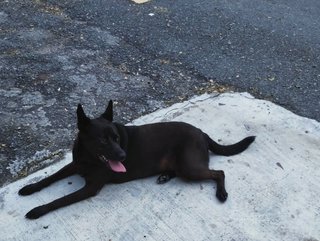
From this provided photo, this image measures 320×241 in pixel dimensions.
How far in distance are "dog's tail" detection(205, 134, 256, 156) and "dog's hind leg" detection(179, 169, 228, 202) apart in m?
0.28

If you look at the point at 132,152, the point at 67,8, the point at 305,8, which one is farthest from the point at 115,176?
the point at 305,8

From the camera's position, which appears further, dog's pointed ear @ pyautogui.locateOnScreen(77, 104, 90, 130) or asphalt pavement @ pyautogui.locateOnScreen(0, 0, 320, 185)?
asphalt pavement @ pyautogui.locateOnScreen(0, 0, 320, 185)

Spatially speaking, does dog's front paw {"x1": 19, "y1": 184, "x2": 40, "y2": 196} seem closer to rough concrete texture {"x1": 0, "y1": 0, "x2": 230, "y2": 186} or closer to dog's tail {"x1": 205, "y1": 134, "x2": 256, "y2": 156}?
rough concrete texture {"x1": 0, "y1": 0, "x2": 230, "y2": 186}

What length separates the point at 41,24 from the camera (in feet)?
19.7

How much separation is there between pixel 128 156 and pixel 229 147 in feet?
2.87

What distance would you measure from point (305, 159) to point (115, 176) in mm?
1550

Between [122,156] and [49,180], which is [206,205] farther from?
[49,180]

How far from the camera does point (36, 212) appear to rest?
10.4ft

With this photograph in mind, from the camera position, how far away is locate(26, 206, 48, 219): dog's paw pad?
3172 millimetres

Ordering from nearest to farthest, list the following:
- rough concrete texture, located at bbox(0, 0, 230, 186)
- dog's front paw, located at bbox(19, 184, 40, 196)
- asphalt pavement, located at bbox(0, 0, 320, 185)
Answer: dog's front paw, located at bbox(19, 184, 40, 196)
rough concrete texture, located at bbox(0, 0, 230, 186)
asphalt pavement, located at bbox(0, 0, 320, 185)

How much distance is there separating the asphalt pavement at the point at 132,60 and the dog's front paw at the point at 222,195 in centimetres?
128

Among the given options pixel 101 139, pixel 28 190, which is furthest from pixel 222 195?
pixel 28 190

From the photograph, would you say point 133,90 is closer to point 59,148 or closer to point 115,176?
point 59,148

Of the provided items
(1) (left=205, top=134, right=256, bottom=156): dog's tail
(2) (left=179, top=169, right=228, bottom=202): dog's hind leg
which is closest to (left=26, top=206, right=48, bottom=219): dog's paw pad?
(2) (left=179, top=169, right=228, bottom=202): dog's hind leg
